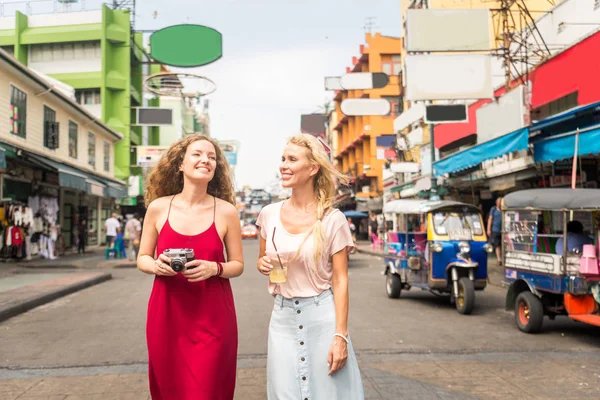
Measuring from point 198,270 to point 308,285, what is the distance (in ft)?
1.70

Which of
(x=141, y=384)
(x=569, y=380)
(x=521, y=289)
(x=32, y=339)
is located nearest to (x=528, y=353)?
(x=569, y=380)

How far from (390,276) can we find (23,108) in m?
15.0

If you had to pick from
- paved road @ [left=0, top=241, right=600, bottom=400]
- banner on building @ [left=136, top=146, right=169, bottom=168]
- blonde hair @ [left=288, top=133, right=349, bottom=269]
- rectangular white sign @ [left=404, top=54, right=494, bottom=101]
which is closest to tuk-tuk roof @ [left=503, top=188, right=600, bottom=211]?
paved road @ [left=0, top=241, right=600, bottom=400]

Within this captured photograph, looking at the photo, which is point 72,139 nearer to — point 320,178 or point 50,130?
point 50,130

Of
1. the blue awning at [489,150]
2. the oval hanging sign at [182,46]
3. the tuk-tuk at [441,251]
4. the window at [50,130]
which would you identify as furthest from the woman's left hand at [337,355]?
the window at [50,130]

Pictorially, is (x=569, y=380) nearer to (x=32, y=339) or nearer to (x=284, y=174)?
(x=284, y=174)

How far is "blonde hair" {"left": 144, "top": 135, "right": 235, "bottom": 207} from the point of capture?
10.5 ft

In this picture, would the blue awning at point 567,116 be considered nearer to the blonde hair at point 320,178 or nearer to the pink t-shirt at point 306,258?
the blonde hair at point 320,178

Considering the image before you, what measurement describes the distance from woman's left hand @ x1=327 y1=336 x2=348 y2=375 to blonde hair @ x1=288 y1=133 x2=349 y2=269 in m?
0.42

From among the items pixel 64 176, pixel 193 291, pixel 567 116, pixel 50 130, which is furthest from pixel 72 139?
pixel 193 291

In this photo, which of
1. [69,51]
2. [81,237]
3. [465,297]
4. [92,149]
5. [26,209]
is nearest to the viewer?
[465,297]

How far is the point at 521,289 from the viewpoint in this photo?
26.1 ft

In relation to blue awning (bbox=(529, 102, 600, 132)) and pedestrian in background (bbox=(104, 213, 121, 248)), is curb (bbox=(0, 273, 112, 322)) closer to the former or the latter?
pedestrian in background (bbox=(104, 213, 121, 248))

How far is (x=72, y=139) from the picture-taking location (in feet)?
84.5
